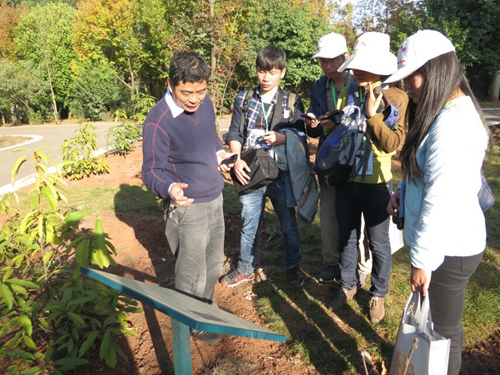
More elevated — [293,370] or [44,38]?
[44,38]

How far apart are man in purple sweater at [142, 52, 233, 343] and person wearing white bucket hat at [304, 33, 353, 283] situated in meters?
0.87

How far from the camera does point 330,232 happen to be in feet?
10.6

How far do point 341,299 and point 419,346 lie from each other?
1.46 metres

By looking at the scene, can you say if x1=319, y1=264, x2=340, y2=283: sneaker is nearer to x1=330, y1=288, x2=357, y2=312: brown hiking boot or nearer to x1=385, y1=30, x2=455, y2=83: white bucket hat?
x1=330, y1=288, x2=357, y2=312: brown hiking boot

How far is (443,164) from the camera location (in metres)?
1.58

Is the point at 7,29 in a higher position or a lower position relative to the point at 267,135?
higher

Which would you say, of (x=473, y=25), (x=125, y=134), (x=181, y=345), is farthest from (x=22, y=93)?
(x=181, y=345)

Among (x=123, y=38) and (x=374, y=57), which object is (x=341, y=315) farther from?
(x=123, y=38)

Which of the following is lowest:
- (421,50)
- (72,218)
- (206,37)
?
(72,218)

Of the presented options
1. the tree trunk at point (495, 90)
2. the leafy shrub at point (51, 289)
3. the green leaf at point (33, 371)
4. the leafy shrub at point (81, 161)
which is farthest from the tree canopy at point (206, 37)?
the green leaf at point (33, 371)

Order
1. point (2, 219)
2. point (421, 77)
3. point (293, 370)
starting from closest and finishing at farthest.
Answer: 1. point (421, 77)
2. point (293, 370)
3. point (2, 219)

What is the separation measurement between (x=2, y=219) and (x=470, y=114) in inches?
216

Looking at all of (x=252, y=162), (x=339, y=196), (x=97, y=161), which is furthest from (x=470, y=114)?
(x=97, y=161)

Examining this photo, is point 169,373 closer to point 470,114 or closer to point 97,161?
point 470,114
